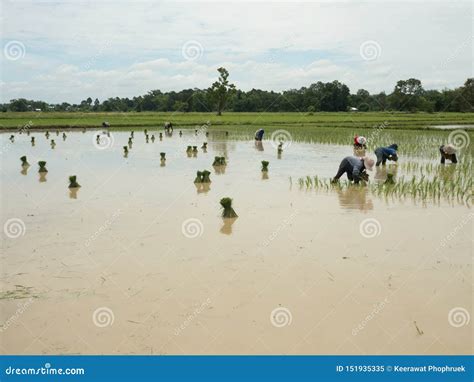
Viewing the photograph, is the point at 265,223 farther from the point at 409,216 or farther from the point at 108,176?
the point at 108,176

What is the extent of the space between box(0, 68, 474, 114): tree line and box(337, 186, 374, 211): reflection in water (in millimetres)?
49618

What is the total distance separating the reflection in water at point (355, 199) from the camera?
343 inches

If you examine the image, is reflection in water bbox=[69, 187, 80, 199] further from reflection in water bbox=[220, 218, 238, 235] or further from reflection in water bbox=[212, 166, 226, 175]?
reflection in water bbox=[212, 166, 226, 175]

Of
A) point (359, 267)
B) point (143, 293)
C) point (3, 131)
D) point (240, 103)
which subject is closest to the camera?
point (143, 293)

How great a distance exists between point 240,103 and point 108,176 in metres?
62.1

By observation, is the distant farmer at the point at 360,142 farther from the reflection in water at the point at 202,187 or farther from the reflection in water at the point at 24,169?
the reflection in water at the point at 24,169

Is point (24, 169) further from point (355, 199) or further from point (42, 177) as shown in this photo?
point (355, 199)

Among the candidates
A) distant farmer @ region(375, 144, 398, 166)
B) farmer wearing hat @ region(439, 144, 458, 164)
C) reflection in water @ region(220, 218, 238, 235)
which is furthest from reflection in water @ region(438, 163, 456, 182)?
reflection in water @ region(220, 218, 238, 235)

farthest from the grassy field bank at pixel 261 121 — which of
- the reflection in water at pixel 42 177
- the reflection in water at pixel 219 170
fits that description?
the reflection in water at pixel 42 177

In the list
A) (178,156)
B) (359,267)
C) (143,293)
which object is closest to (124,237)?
(143,293)

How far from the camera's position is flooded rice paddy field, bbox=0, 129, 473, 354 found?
411 cm

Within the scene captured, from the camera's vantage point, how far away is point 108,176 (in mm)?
12953

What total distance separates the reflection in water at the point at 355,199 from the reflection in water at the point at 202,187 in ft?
9.41

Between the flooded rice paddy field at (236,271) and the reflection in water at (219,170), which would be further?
the reflection in water at (219,170)
